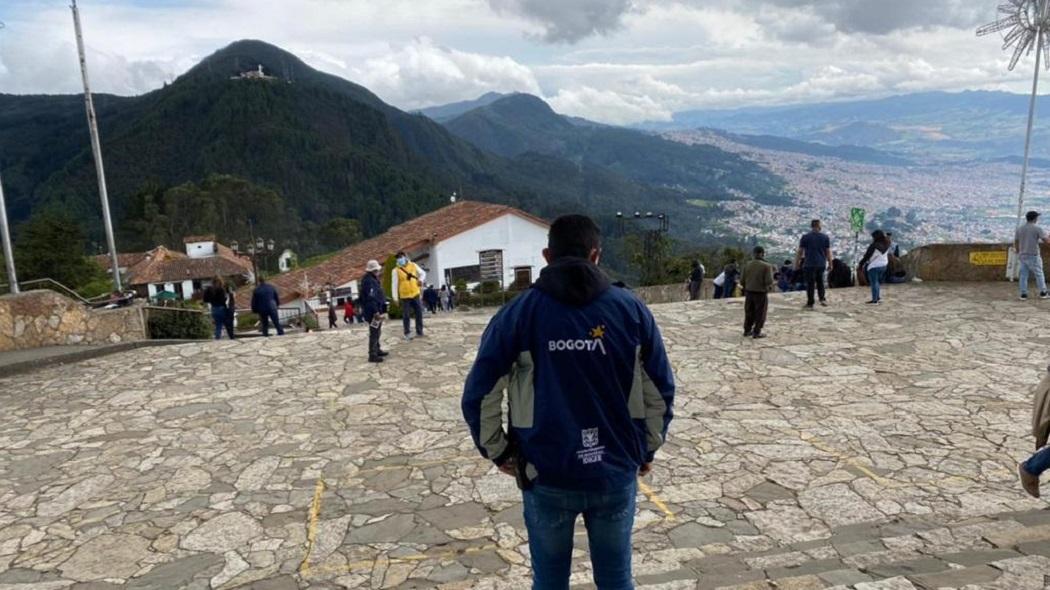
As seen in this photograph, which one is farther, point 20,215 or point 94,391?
point 20,215

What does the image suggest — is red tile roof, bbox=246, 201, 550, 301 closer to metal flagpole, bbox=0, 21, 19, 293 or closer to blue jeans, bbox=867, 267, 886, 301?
metal flagpole, bbox=0, 21, 19, 293

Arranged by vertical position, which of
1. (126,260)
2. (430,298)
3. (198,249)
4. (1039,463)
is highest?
(198,249)

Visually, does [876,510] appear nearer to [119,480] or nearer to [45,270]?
[119,480]

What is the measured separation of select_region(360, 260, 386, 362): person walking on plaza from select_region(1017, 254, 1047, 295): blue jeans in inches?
425

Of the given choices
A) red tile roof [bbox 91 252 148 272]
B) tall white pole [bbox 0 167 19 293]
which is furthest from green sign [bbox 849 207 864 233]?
red tile roof [bbox 91 252 148 272]

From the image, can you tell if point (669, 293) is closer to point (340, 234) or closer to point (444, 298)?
point (444, 298)

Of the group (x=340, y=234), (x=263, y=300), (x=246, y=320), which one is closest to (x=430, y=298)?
(x=263, y=300)

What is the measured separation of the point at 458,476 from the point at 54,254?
177 feet

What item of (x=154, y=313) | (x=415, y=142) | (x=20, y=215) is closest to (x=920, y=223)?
(x=415, y=142)

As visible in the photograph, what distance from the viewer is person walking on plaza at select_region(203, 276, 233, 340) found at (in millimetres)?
12273

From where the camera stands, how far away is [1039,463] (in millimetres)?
3562

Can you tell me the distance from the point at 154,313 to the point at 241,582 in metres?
8.94

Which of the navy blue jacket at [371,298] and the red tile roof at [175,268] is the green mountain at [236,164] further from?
the navy blue jacket at [371,298]

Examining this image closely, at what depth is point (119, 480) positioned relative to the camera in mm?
5402
